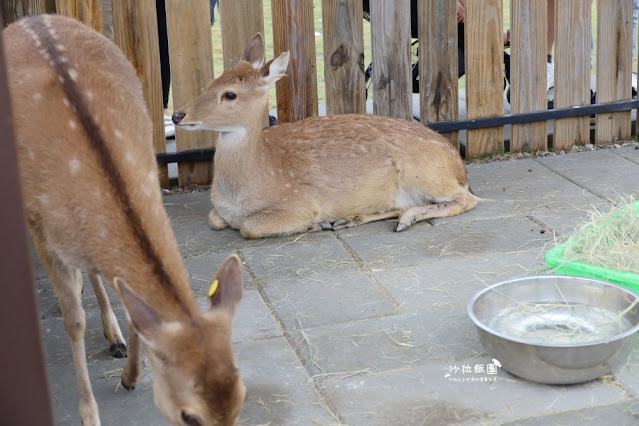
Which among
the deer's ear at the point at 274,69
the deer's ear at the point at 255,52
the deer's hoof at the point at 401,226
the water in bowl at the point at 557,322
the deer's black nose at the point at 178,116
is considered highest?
the deer's ear at the point at 255,52

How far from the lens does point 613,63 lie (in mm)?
7125

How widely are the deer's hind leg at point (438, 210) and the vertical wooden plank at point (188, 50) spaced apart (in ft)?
5.61

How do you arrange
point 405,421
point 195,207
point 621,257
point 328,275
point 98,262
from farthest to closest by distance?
point 195,207 → point 328,275 → point 621,257 → point 405,421 → point 98,262

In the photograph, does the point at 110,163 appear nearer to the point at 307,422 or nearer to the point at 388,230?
the point at 307,422

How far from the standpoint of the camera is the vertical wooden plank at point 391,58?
664 cm

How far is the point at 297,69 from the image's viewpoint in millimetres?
6531

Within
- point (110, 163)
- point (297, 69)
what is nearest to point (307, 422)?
point (110, 163)

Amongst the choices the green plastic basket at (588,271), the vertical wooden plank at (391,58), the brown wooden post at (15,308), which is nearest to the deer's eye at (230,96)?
the vertical wooden plank at (391,58)

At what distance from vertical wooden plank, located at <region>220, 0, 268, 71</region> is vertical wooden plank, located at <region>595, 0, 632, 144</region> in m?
2.69

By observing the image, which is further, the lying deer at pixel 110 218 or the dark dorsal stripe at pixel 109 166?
the dark dorsal stripe at pixel 109 166

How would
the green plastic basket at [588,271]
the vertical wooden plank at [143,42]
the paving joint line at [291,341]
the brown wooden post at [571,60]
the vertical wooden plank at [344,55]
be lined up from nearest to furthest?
1. the paving joint line at [291,341]
2. the green plastic basket at [588,271]
3. the vertical wooden plank at [143,42]
4. the vertical wooden plank at [344,55]
5. the brown wooden post at [571,60]

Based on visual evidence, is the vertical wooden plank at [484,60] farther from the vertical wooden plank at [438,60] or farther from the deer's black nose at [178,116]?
the deer's black nose at [178,116]

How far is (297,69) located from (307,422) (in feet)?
11.4

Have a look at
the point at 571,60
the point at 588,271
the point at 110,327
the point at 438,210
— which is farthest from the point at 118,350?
the point at 571,60
